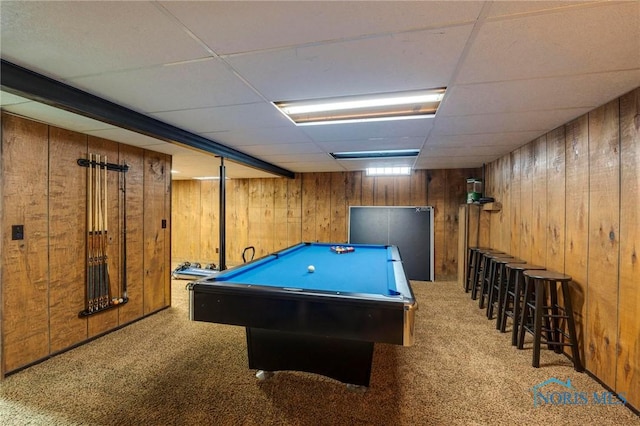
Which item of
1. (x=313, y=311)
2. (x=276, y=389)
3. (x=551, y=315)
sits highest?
(x=313, y=311)

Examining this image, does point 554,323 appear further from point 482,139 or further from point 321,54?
point 321,54

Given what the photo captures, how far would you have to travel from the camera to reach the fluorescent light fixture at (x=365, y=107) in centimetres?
194

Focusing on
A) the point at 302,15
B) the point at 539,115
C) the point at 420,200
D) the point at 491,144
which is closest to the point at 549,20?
the point at 302,15

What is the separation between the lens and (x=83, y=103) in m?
1.81

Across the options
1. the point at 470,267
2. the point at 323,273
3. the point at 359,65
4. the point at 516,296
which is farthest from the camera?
the point at 470,267

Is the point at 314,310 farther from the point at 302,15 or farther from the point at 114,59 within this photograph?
the point at 114,59

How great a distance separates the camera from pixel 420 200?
5156 millimetres

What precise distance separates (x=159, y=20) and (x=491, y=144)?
11.2 ft

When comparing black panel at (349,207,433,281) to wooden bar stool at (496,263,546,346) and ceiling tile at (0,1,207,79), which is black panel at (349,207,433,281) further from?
ceiling tile at (0,1,207,79)

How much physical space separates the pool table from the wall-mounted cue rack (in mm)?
1604

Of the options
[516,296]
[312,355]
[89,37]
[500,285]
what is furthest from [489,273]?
[89,37]

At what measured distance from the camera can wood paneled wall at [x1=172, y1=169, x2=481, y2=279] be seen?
5.06 meters

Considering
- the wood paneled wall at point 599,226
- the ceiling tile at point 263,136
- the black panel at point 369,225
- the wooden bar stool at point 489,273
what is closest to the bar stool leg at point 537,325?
the wood paneled wall at point 599,226

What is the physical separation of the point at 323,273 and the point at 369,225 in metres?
3.17
